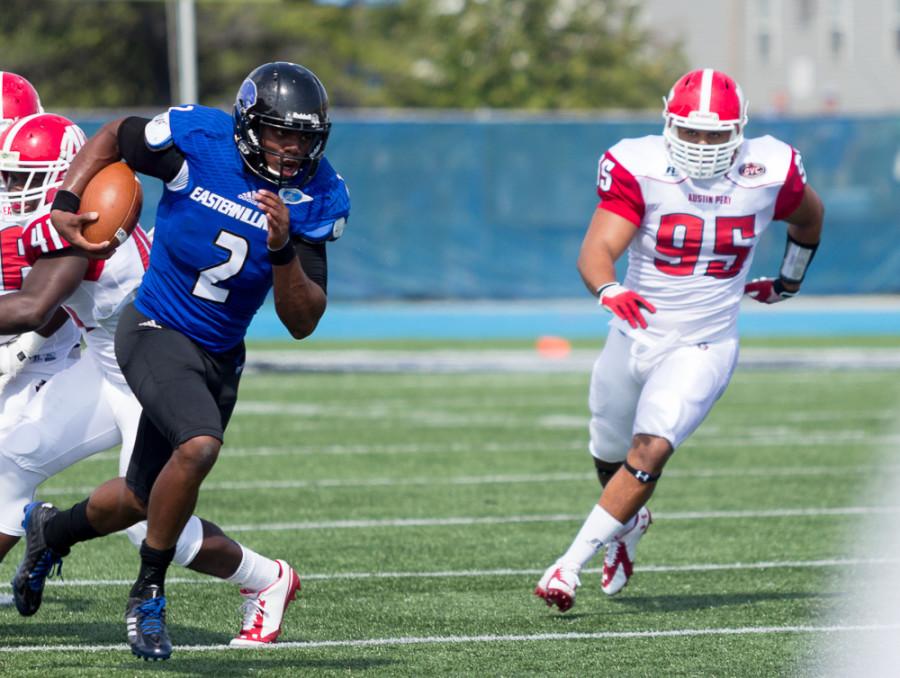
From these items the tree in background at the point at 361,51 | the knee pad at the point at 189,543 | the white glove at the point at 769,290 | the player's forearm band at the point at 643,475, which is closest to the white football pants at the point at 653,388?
the player's forearm band at the point at 643,475

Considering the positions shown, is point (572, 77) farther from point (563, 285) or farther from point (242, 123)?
point (242, 123)

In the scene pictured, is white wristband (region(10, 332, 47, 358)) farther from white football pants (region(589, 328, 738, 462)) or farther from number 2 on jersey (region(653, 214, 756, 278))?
number 2 on jersey (region(653, 214, 756, 278))

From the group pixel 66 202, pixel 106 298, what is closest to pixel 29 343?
pixel 106 298

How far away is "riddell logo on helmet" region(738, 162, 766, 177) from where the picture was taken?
18.2 feet

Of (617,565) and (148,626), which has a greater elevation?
(148,626)

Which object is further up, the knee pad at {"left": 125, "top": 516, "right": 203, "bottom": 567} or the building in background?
the knee pad at {"left": 125, "top": 516, "right": 203, "bottom": 567}

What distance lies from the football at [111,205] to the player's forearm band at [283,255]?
0.48 m

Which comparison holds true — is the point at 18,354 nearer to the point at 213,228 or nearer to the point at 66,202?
the point at 66,202

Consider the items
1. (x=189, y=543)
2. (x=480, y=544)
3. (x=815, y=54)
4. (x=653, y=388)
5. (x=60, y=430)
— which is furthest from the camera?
(x=815, y=54)

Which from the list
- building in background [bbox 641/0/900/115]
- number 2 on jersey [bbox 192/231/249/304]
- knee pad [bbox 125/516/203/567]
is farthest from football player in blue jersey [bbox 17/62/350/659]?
building in background [bbox 641/0/900/115]

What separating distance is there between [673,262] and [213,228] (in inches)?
72.1

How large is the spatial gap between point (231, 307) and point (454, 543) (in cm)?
237

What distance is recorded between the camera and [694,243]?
550 cm

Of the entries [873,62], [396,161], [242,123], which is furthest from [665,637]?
[873,62]
